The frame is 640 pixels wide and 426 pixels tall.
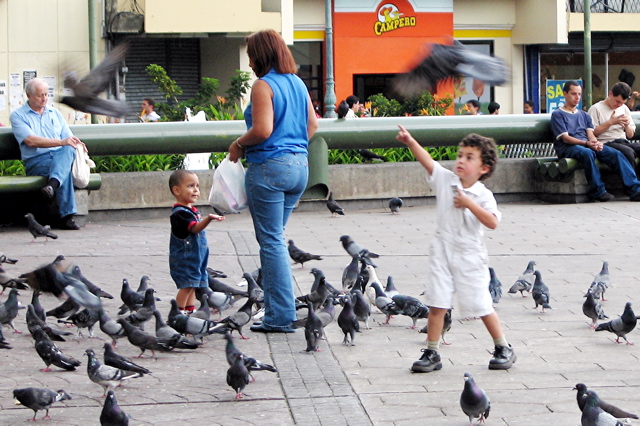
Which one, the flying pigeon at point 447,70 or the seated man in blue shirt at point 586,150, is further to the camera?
the seated man in blue shirt at point 586,150

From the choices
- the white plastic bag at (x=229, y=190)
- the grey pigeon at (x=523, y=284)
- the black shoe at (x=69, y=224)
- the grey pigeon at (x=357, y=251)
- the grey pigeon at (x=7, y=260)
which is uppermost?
the white plastic bag at (x=229, y=190)

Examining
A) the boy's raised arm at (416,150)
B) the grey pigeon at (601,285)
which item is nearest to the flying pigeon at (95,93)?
the grey pigeon at (601,285)

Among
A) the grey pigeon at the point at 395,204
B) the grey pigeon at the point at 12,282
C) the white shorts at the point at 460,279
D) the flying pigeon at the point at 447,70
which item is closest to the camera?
the white shorts at the point at 460,279

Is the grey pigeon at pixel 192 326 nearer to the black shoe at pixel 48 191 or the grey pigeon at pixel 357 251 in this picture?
the grey pigeon at pixel 357 251

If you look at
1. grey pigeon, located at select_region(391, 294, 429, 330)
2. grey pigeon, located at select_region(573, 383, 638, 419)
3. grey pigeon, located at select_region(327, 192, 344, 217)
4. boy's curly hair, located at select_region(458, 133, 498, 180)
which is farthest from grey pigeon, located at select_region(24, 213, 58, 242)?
grey pigeon, located at select_region(573, 383, 638, 419)

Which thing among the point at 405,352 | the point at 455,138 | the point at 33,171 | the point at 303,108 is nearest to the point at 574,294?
the point at 405,352

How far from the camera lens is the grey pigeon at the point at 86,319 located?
23.5 feet

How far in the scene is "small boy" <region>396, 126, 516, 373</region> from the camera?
5988 millimetres

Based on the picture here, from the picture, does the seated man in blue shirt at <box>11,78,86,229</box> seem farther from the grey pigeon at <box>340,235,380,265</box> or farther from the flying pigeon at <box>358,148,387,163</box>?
the flying pigeon at <box>358,148,387,163</box>

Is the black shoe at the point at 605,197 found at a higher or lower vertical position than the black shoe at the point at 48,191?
lower

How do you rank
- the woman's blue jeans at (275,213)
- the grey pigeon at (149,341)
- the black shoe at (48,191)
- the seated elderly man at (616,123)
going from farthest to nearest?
the seated elderly man at (616,123)
the black shoe at (48,191)
the woman's blue jeans at (275,213)
the grey pigeon at (149,341)

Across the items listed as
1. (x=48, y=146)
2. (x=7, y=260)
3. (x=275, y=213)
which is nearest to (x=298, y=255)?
(x=7, y=260)

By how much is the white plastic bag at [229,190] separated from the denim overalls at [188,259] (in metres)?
0.41

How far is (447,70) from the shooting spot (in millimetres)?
9180
